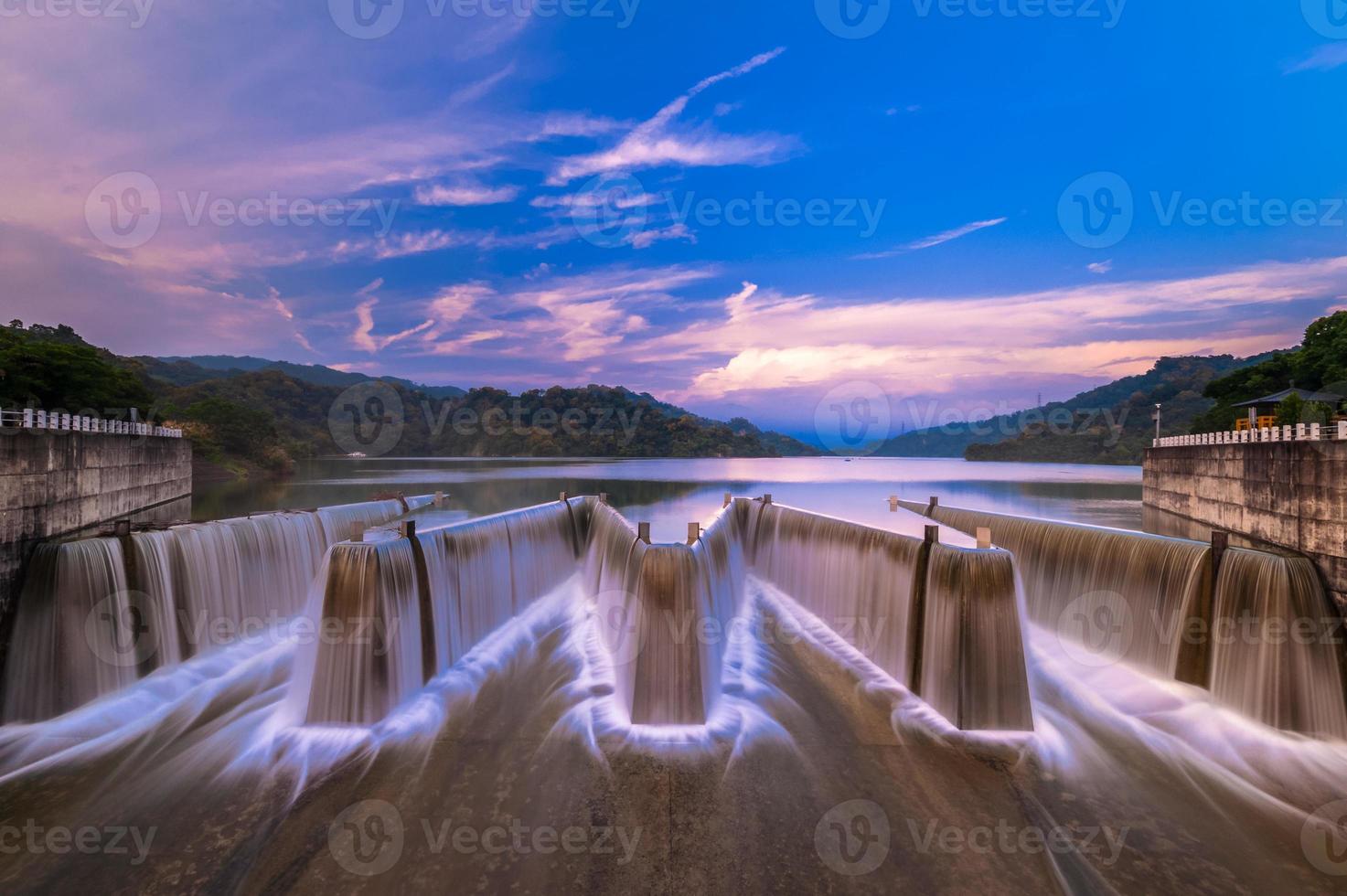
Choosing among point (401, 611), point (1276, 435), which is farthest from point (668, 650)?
point (1276, 435)

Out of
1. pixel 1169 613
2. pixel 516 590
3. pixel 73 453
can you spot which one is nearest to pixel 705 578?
pixel 516 590

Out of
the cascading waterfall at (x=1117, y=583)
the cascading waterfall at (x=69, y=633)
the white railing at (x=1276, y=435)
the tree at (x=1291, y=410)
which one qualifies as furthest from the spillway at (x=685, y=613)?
the tree at (x=1291, y=410)

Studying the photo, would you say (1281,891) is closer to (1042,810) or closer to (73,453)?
(1042,810)

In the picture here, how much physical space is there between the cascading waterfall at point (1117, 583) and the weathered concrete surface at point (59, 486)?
19299 millimetres

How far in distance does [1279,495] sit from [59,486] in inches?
1126

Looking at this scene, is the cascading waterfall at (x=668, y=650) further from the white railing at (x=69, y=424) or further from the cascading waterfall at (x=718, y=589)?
the white railing at (x=69, y=424)

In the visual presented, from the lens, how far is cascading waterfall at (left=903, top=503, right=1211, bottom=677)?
10.0 m

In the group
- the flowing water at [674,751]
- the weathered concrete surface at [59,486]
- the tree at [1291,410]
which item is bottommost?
the flowing water at [674,751]

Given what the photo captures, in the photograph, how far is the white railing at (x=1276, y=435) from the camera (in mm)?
11477

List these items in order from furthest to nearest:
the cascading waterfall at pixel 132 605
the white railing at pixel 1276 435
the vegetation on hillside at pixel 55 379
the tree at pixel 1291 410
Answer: the vegetation on hillside at pixel 55 379
the tree at pixel 1291 410
the white railing at pixel 1276 435
the cascading waterfall at pixel 132 605

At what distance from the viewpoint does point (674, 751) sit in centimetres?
760

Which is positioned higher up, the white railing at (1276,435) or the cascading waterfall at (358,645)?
the white railing at (1276,435)

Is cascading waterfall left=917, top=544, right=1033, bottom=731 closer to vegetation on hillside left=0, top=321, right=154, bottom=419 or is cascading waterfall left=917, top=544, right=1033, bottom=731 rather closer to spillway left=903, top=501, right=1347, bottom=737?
spillway left=903, top=501, right=1347, bottom=737

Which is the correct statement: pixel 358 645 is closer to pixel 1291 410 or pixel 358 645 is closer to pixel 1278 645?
pixel 1278 645
